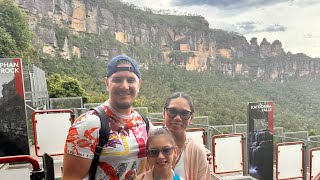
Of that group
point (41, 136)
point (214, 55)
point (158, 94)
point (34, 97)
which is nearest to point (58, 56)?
point (158, 94)

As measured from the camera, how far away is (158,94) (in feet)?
157

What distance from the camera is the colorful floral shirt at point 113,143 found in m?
1.58

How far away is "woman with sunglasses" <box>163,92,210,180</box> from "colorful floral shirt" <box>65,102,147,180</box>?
0.22m

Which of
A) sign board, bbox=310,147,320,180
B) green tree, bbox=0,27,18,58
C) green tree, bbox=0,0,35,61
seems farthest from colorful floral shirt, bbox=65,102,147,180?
green tree, bbox=0,0,35,61

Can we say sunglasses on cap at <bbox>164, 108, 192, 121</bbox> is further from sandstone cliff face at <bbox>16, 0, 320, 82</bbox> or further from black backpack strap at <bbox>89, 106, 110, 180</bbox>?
sandstone cliff face at <bbox>16, 0, 320, 82</bbox>

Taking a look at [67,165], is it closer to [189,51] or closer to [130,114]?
[130,114]

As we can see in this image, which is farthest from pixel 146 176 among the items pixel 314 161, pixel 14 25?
pixel 14 25

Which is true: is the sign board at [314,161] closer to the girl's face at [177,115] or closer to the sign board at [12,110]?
the girl's face at [177,115]

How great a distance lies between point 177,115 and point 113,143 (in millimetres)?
484

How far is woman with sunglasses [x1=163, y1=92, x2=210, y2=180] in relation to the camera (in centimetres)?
187

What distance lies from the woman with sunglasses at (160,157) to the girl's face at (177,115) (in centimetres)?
22

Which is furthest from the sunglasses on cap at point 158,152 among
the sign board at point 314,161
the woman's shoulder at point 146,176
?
the sign board at point 314,161

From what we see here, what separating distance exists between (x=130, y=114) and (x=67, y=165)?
0.46 m

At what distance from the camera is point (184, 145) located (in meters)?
1.91
